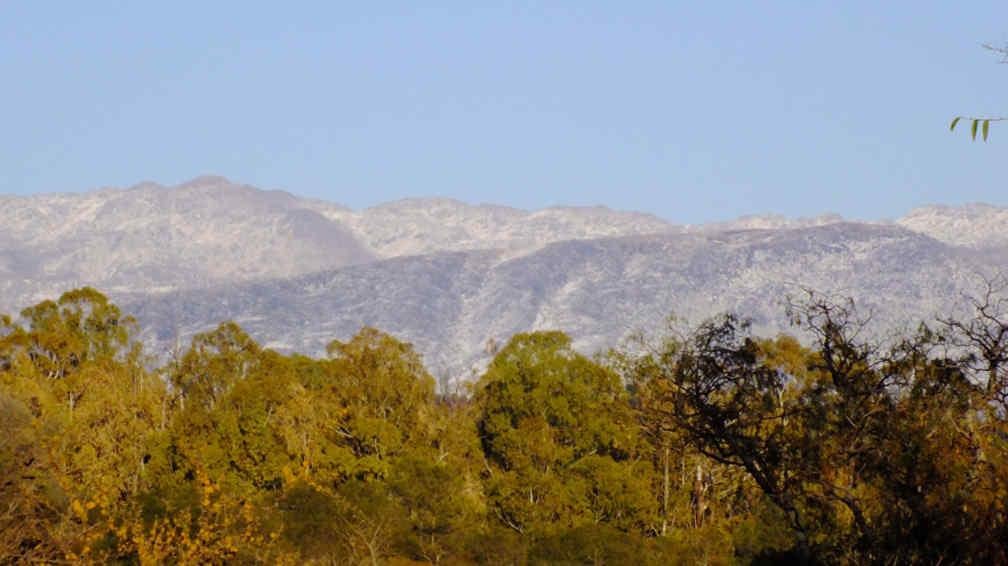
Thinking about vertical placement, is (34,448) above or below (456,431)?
above

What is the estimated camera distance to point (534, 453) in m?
68.7

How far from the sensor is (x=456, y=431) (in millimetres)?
71875

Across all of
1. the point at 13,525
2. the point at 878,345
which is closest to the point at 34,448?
the point at 13,525

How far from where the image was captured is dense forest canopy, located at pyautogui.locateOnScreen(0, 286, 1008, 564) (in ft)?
80.0

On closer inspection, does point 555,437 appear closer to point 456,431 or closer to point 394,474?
point 456,431

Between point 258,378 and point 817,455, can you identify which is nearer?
point 817,455

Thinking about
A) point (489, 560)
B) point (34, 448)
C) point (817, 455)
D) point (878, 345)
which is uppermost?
point (878, 345)

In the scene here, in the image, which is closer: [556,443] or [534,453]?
[534,453]

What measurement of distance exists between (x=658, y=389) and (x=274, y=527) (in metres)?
23.6

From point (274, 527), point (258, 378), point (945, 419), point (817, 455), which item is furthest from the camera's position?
point (258, 378)

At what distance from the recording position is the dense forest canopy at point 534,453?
960 inches

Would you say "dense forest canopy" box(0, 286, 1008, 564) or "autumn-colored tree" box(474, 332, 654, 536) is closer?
"dense forest canopy" box(0, 286, 1008, 564)

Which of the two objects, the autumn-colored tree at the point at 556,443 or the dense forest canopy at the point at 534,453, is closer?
the dense forest canopy at the point at 534,453

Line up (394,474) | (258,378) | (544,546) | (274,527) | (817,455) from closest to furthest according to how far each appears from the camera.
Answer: (817,455)
(274,527)
(544,546)
(394,474)
(258,378)
